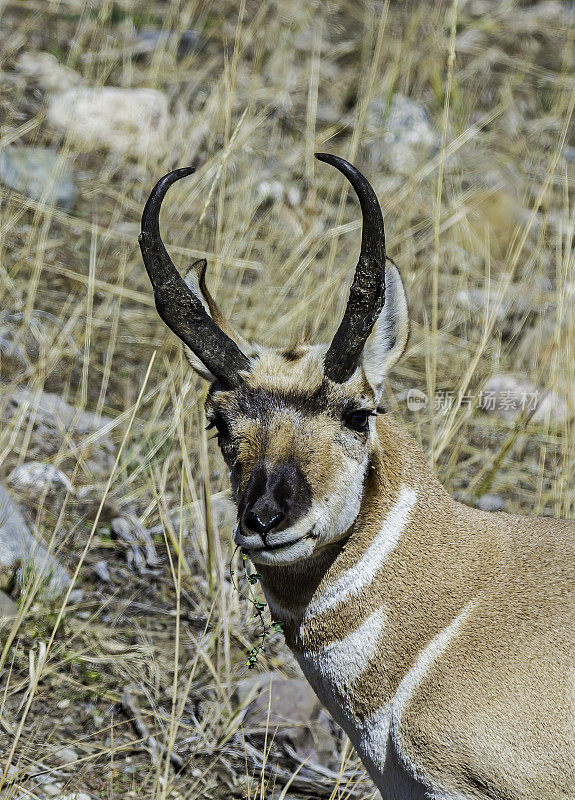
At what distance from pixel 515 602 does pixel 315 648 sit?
0.76 meters

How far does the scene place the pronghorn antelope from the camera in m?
3.15

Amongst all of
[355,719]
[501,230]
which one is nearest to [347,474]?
[355,719]

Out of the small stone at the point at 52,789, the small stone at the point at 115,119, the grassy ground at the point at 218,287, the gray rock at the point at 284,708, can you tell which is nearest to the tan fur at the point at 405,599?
the grassy ground at the point at 218,287

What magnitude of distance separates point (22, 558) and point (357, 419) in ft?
8.10

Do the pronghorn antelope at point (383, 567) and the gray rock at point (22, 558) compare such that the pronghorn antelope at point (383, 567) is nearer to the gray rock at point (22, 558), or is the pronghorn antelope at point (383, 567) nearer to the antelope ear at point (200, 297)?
the antelope ear at point (200, 297)

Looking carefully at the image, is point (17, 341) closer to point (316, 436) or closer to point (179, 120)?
point (179, 120)

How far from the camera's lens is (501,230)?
29.2ft

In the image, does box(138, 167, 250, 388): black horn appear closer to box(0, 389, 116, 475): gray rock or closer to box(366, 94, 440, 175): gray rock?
box(0, 389, 116, 475): gray rock

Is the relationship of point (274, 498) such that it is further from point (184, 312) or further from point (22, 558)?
point (22, 558)

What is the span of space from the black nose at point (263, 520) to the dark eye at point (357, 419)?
520 millimetres

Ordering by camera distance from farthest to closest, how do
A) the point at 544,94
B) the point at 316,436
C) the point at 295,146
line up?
the point at 544,94 → the point at 295,146 → the point at 316,436

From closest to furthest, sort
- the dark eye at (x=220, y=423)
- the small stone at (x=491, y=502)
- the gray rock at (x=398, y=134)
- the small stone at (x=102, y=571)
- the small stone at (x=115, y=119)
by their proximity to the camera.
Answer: the dark eye at (x=220, y=423), the small stone at (x=102, y=571), the small stone at (x=491, y=502), the small stone at (x=115, y=119), the gray rock at (x=398, y=134)

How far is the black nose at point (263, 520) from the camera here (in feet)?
10.1

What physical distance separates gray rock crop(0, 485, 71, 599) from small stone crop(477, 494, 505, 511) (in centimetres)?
286
